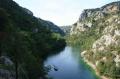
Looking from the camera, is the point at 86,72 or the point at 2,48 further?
the point at 86,72

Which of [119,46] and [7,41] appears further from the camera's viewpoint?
[119,46]

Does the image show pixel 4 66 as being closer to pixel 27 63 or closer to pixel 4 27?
pixel 4 27

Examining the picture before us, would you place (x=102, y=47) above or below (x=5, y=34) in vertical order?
below

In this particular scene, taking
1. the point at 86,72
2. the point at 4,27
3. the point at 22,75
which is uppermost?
the point at 4,27

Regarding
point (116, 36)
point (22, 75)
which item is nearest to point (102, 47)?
point (116, 36)

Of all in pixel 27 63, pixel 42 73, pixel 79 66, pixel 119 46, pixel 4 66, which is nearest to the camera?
pixel 4 66

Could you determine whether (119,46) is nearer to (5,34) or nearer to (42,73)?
(42,73)

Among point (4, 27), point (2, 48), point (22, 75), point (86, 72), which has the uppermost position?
point (4, 27)

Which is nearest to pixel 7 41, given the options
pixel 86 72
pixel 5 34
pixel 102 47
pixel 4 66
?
pixel 5 34

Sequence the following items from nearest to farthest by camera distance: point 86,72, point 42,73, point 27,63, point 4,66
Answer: point 4,66, point 27,63, point 42,73, point 86,72
